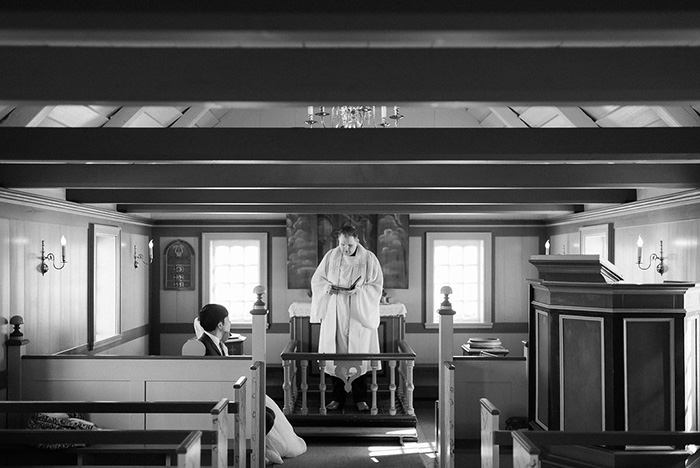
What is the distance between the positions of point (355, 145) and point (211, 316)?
126 inches

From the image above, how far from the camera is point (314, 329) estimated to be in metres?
9.73

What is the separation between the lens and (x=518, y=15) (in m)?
2.19

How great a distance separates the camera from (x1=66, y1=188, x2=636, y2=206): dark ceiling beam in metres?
7.43

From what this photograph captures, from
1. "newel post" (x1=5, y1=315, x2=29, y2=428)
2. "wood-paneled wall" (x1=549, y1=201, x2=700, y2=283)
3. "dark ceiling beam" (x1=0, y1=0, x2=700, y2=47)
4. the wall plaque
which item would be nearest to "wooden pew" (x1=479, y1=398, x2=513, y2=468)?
"dark ceiling beam" (x1=0, y1=0, x2=700, y2=47)

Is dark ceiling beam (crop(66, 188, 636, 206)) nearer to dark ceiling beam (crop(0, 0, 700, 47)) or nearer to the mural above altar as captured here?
the mural above altar

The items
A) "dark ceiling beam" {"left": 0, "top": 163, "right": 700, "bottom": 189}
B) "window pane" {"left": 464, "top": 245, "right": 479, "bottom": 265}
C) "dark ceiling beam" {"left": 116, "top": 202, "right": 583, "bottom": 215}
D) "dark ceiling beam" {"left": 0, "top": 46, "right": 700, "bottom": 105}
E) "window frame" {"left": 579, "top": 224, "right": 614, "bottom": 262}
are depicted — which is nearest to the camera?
"dark ceiling beam" {"left": 0, "top": 46, "right": 700, "bottom": 105}

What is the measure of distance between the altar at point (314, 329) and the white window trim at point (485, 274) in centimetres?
171

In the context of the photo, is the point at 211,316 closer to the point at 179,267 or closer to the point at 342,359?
the point at 342,359

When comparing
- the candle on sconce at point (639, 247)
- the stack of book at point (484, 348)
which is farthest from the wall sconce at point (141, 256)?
the candle on sconce at point (639, 247)

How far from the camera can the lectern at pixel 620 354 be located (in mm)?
4895

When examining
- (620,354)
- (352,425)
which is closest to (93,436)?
(620,354)

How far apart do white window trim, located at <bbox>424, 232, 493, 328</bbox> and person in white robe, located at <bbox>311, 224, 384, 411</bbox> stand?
3.12 meters

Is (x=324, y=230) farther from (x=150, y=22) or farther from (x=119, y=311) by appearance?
(x=150, y=22)

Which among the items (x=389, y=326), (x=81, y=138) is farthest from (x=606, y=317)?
(x=389, y=326)
